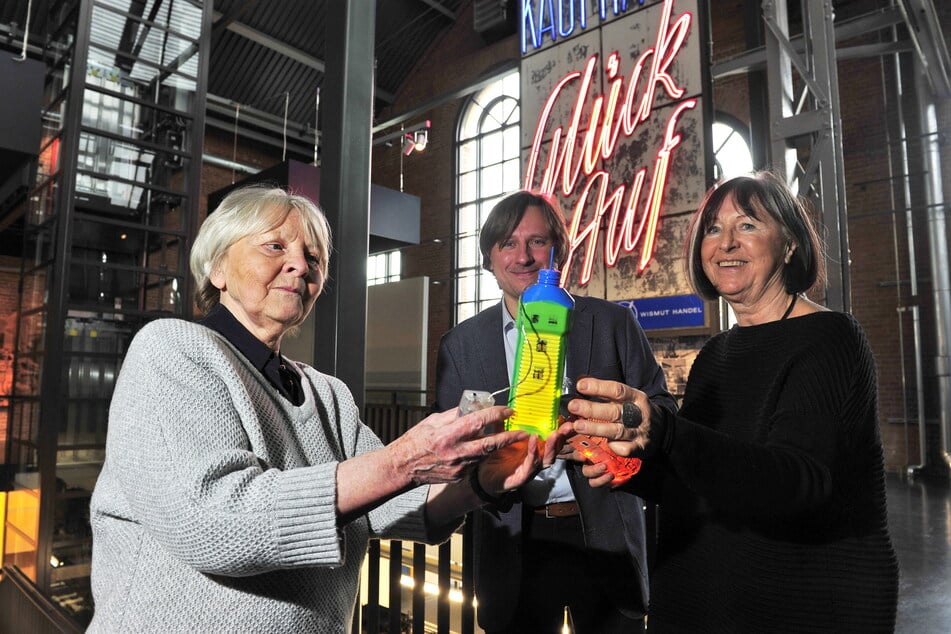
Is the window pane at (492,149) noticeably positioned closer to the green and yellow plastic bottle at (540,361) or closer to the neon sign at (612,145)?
the neon sign at (612,145)

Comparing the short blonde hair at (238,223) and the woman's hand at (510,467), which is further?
the short blonde hair at (238,223)

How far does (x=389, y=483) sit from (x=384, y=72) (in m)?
13.2

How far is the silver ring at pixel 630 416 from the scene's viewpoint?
881mm

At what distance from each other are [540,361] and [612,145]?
5499 millimetres

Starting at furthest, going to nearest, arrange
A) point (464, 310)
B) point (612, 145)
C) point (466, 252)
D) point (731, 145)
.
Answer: point (466, 252) → point (464, 310) → point (731, 145) → point (612, 145)

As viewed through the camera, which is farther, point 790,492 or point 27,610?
point 27,610

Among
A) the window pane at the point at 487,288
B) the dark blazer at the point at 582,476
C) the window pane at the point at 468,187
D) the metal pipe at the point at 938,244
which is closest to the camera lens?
the dark blazer at the point at 582,476

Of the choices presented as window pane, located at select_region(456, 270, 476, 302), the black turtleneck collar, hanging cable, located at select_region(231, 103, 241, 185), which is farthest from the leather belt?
hanging cable, located at select_region(231, 103, 241, 185)

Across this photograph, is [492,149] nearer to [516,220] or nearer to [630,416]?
[516,220]

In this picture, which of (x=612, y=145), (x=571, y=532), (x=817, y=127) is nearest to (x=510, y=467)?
(x=571, y=532)

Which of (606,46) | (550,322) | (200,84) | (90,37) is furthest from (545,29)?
(550,322)

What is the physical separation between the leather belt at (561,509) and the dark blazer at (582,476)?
0.16 ft

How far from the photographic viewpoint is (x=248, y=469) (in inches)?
33.8

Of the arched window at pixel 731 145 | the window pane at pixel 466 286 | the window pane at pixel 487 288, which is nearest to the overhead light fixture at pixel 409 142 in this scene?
the window pane at pixel 487 288
